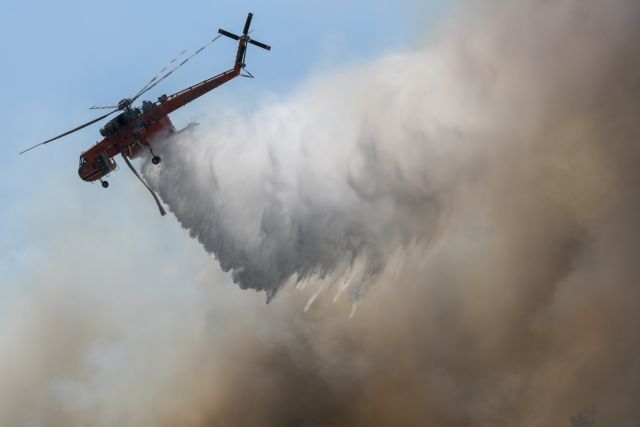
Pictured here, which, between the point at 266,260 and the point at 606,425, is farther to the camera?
the point at 606,425

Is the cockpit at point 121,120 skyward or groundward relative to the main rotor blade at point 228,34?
groundward

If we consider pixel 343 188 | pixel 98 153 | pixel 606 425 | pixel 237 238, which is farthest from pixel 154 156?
pixel 606 425

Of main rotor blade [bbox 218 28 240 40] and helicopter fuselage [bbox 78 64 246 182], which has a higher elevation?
main rotor blade [bbox 218 28 240 40]

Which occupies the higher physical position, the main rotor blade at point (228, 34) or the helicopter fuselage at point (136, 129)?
the main rotor blade at point (228, 34)

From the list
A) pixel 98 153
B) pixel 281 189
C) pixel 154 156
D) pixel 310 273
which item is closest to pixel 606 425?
pixel 310 273

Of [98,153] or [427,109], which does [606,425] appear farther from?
[98,153]

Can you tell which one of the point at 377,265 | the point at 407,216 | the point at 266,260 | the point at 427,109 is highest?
the point at 427,109

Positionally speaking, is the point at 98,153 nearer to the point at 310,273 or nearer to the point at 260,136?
the point at 260,136

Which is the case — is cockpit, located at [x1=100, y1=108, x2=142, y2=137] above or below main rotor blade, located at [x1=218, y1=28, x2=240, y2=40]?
below

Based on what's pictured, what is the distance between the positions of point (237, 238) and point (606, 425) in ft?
69.5

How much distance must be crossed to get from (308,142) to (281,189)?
112 inches

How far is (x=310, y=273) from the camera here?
1399 inches

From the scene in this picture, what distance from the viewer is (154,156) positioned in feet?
128

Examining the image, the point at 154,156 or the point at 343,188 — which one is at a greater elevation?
the point at 343,188
